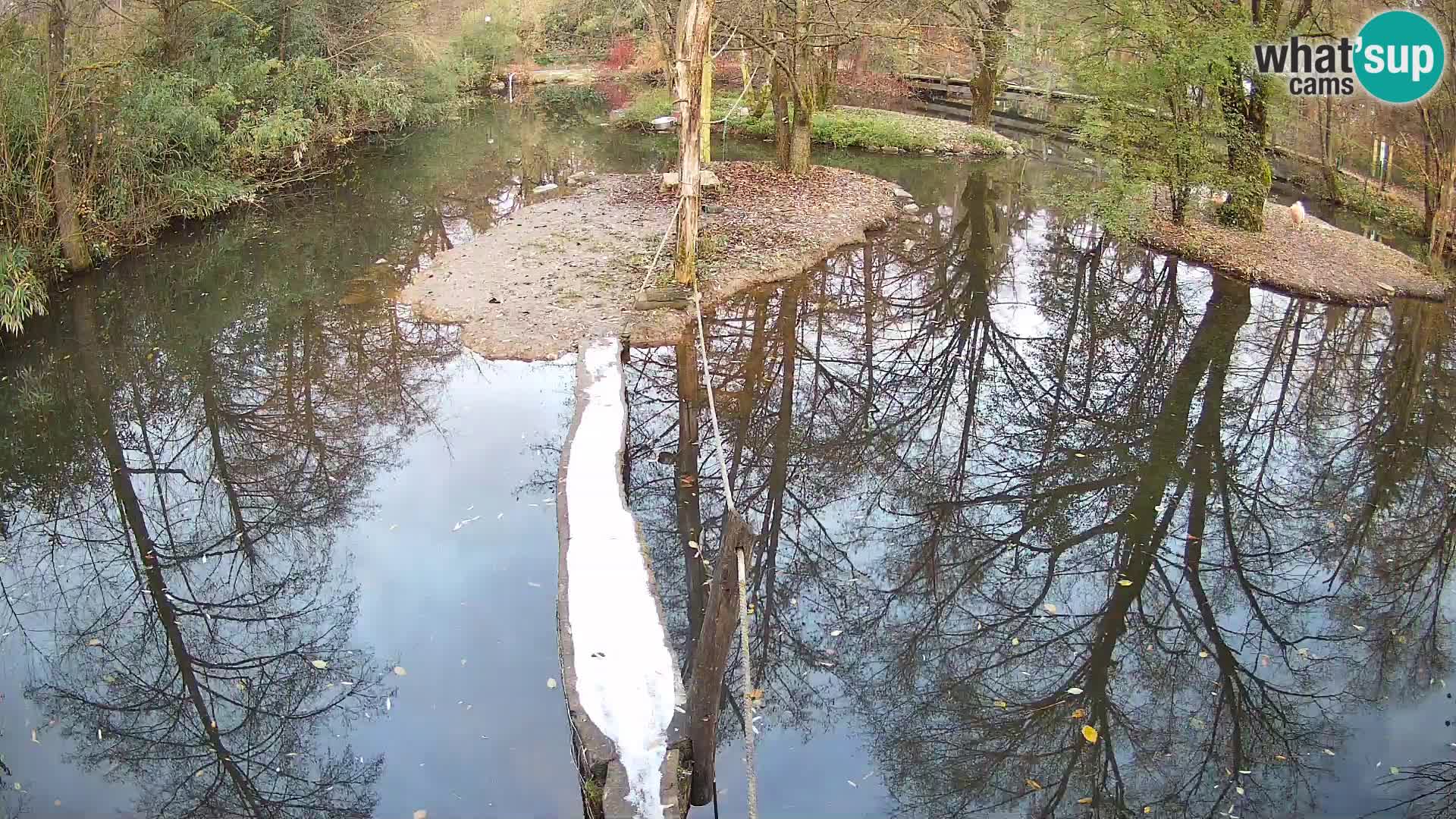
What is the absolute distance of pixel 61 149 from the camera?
12.7 metres

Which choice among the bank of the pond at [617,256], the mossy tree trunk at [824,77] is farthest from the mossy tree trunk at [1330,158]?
the mossy tree trunk at [824,77]

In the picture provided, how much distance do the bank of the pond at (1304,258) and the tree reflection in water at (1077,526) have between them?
1.64 feet

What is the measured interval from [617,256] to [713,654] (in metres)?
9.86

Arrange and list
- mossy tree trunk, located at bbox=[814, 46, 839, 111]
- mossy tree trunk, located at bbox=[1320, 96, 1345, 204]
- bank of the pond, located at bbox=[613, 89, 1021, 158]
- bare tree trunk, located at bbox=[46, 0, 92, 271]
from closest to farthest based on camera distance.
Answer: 1. bare tree trunk, located at bbox=[46, 0, 92, 271]
2. mossy tree trunk, located at bbox=[1320, 96, 1345, 204]
3. mossy tree trunk, located at bbox=[814, 46, 839, 111]
4. bank of the pond, located at bbox=[613, 89, 1021, 158]

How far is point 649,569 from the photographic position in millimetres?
6387

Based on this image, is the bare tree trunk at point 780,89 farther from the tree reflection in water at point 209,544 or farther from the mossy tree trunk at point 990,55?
the tree reflection in water at point 209,544

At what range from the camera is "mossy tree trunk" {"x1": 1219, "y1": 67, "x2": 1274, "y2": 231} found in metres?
14.9

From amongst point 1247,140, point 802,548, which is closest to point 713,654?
point 802,548

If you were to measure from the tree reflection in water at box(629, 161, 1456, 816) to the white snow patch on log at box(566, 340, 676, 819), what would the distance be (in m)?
0.68

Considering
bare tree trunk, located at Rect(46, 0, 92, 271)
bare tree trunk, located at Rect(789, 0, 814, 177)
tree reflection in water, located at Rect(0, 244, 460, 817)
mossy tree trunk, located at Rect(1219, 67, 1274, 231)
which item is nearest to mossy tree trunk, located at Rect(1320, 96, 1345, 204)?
mossy tree trunk, located at Rect(1219, 67, 1274, 231)

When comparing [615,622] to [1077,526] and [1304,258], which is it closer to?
[1077,526]

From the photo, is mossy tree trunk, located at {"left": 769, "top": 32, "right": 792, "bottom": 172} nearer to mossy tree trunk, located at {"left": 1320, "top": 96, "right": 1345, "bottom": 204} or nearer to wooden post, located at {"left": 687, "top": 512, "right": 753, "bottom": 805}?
mossy tree trunk, located at {"left": 1320, "top": 96, "right": 1345, "bottom": 204}

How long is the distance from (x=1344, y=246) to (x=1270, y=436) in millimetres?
7316

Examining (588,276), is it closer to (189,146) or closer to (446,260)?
(446,260)
